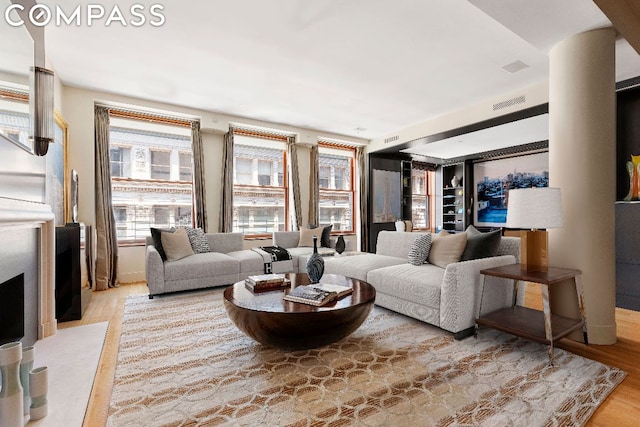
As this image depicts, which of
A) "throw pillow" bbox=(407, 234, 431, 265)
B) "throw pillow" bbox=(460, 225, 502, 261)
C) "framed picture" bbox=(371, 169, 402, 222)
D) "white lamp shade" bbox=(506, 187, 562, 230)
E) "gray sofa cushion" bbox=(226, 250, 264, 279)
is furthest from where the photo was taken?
"framed picture" bbox=(371, 169, 402, 222)

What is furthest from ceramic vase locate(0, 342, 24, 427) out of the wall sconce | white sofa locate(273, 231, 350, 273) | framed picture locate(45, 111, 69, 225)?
white sofa locate(273, 231, 350, 273)

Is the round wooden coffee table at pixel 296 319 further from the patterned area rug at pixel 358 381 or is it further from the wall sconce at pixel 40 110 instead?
the wall sconce at pixel 40 110

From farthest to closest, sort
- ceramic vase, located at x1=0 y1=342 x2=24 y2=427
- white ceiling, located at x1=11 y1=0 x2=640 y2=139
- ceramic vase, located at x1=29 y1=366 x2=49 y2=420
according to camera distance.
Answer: white ceiling, located at x1=11 y1=0 x2=640 y2=139
ceramic vase, located at x1=29 y1=366 x2=49 y2=420
ceramic vase, located at x1=0 y1=342 x2=24 y2=427

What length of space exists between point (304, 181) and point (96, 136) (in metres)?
3.52

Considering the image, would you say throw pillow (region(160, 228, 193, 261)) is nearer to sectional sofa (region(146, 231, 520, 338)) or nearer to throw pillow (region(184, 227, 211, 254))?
sectional sofa (region(146, 231, 520, 338))

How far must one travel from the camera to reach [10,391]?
1.34 metres

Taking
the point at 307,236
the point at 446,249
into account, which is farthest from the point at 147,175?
the point at 446,249

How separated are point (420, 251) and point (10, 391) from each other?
3174 millimetres

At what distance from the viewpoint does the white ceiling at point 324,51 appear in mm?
2535

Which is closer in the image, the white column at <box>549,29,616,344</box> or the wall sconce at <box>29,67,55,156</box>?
the wall sconce at <box>29,67,55,156</box>

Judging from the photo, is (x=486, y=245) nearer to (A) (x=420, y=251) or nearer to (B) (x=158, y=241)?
(A) (x=420, y=251)

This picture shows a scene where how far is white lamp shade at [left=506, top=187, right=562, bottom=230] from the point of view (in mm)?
2275

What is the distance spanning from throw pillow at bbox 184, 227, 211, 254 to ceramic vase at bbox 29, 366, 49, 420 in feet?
9.55

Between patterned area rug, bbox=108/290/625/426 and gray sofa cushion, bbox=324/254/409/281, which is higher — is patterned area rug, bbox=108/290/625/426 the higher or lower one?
the lower one
